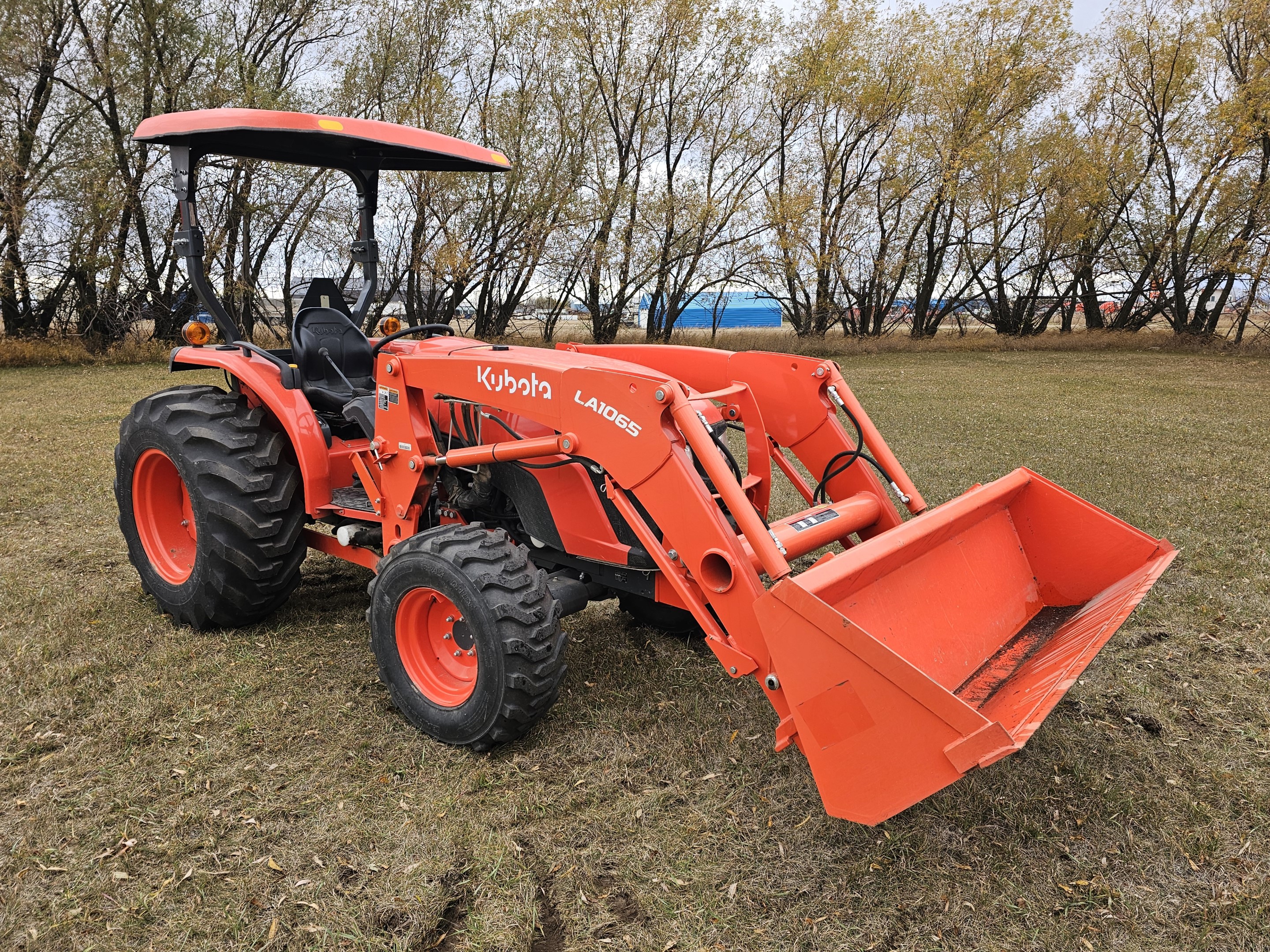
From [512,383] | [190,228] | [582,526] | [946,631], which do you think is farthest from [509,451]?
[190,228]

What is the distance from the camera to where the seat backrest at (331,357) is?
164 inches

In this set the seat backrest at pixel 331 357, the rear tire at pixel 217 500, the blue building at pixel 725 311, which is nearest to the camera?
the rear tire at pixel 217 500

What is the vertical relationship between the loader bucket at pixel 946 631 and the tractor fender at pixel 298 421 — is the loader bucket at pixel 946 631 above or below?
below

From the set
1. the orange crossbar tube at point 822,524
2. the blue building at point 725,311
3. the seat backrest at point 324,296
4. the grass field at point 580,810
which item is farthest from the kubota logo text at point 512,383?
the blue building at point 725,311

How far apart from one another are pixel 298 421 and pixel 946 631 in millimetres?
3040

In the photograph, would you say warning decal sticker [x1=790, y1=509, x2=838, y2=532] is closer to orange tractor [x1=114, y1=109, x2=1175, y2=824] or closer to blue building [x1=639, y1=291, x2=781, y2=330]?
orange tractor [x1=114, y1=109, x2=1175, y2=824]

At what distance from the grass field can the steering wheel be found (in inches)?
58.2

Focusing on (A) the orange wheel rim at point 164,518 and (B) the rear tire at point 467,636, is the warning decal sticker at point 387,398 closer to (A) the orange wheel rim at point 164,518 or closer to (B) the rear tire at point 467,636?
(B) the rear tire at point 467,636

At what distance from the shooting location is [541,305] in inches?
948

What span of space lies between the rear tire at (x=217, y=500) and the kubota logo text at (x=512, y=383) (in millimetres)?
1299

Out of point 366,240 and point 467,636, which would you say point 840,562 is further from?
point 366,240

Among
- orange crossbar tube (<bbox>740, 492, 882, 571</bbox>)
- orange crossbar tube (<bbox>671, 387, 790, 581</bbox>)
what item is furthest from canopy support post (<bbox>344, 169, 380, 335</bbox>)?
orange crossbar tube (<bbox>740, 492, 882, 571</bbox>)

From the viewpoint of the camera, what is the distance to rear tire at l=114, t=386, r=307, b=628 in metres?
3.85

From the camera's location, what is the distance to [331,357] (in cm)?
426
